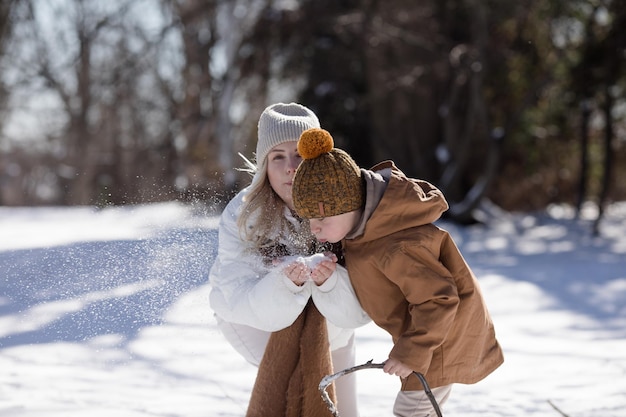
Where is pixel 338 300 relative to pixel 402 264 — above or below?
below

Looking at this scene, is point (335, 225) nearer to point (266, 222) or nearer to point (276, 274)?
point (276, 274)

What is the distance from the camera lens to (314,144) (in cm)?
208

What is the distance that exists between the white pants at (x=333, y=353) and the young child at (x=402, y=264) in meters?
0.31

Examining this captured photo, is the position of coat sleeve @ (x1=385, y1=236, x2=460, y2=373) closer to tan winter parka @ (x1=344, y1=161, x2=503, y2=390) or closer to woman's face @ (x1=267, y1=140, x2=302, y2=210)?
tan winter parka @ (x1=344, y1=161, x2=503, y2=390)

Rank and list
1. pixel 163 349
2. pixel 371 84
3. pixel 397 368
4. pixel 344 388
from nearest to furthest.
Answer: pixel 397 368 < pixel 344 388 < pixel 163 349 < pixel 371 84

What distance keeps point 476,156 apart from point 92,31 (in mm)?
9936

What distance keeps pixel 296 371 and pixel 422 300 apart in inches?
20.0

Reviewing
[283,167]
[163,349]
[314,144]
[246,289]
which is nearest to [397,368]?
[246,289]

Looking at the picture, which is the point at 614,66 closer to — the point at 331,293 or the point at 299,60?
the point at 299,60

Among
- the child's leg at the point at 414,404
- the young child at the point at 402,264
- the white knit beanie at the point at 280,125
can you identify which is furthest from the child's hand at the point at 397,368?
the white knit beanie at the point at 280,125

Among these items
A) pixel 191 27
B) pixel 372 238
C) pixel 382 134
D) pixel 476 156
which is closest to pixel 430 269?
pixel 372 238

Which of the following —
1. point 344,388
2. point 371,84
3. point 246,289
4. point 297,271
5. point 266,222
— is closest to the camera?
point 297,271

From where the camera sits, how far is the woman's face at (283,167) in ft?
8.21

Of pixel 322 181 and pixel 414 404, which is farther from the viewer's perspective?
pixel 414 404
